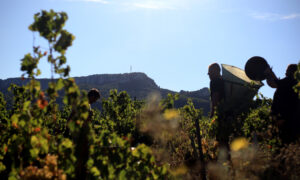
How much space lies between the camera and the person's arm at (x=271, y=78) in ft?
12.7

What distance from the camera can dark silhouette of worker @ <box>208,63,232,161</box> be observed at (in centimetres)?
351

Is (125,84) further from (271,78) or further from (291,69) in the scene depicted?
(291,69)

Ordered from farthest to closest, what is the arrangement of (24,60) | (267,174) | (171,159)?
1. (171,159)
2. (267,174)
3. (24,60)

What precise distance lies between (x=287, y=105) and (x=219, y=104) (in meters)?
0.99

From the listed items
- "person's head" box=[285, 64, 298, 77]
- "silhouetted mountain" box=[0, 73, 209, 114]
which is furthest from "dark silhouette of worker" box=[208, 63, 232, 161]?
"silhouetted mountain" box=[0, 73, 209, 114]

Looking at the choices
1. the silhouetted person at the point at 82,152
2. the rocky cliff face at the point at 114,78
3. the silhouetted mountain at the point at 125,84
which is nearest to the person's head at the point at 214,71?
the silhouetted person at the point at 82,152

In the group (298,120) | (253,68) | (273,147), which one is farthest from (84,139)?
(253,68)

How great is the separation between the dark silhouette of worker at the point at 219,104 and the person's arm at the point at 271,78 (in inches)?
29.4

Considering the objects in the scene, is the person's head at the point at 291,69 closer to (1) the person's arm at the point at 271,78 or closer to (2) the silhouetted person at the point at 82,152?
(1) the person's arm at the point at 271,78

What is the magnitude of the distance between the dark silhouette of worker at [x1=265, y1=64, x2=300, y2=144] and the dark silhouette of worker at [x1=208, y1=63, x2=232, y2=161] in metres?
0.72

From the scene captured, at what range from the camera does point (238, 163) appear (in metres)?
2.60

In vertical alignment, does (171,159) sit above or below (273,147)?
below

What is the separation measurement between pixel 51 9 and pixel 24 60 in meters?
0.48

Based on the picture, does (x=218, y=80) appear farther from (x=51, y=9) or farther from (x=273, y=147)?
(x=51, y=9)
